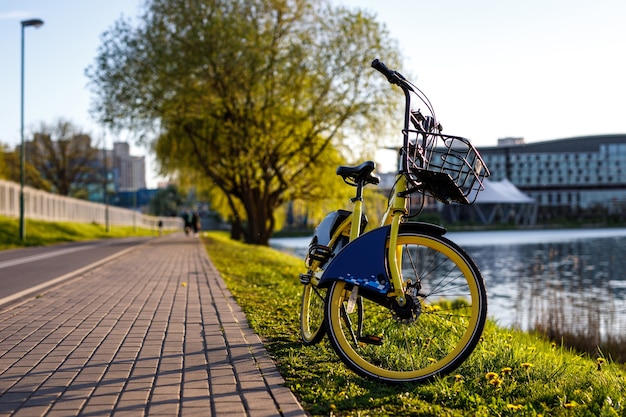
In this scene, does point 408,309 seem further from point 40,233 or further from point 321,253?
point 40,233

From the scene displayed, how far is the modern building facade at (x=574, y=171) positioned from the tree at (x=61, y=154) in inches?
1869

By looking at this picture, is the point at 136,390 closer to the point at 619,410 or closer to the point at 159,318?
the point at 619,410

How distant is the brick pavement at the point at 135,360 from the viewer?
390cm

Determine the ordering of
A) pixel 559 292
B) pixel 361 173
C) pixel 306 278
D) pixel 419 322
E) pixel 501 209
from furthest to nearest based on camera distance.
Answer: pixel 501 209, pixel 559 292, pixel 306 278, pixel 361 173, pixel 419 322

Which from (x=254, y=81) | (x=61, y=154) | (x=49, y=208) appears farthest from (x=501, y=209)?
(x=254, y=81)

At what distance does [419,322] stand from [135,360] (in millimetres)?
2053

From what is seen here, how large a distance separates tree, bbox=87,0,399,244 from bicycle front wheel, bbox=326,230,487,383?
22.9 meters

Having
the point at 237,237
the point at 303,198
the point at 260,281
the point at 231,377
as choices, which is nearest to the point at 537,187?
the point at 237,237

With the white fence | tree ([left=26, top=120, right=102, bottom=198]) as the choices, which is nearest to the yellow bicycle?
the white fence

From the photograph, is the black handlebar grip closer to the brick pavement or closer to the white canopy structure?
the brick pavement

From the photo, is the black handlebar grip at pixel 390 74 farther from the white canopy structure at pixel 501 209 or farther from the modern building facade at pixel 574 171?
the white canopy structure at pixel 501 209

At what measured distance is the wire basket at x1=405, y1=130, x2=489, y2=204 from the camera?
420 centimetres

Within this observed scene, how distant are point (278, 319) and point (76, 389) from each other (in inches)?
127

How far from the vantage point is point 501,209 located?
103 meters
